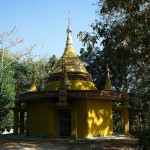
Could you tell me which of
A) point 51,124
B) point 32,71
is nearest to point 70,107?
point 51,124

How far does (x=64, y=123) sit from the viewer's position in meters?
20.6

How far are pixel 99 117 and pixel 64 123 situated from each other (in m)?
2.55

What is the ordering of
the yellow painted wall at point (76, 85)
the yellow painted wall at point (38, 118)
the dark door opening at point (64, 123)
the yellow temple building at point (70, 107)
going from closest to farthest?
the yellow temple building at point (70, 107) → the dark door opening at point (64, 123) → the yellow painted wall at point (38, 118) → the yellow painted wall at point (76, 85)

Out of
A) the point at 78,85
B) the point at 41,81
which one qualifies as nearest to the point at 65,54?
the point at 78,85

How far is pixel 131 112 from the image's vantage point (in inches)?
1319

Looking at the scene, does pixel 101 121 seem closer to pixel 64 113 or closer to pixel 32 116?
pixel 64 113

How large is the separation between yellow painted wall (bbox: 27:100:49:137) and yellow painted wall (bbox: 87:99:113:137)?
2.95 metres

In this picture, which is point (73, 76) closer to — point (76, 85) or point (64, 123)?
point (76, 85)

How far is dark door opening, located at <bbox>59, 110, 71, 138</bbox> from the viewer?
67.5ft

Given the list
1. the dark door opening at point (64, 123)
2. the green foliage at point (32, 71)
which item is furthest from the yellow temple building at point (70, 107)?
the green foliage at point (32, 71)

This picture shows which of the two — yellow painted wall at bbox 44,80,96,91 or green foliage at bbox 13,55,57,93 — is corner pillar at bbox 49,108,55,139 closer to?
yellow painted wall at bbox 44,80,96,91

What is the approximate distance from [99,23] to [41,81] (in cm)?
2795

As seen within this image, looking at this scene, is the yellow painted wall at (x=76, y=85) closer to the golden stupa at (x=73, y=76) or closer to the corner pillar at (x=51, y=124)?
the golden stupa at (x=73, y=76)

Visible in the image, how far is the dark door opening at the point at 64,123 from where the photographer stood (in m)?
20.6
